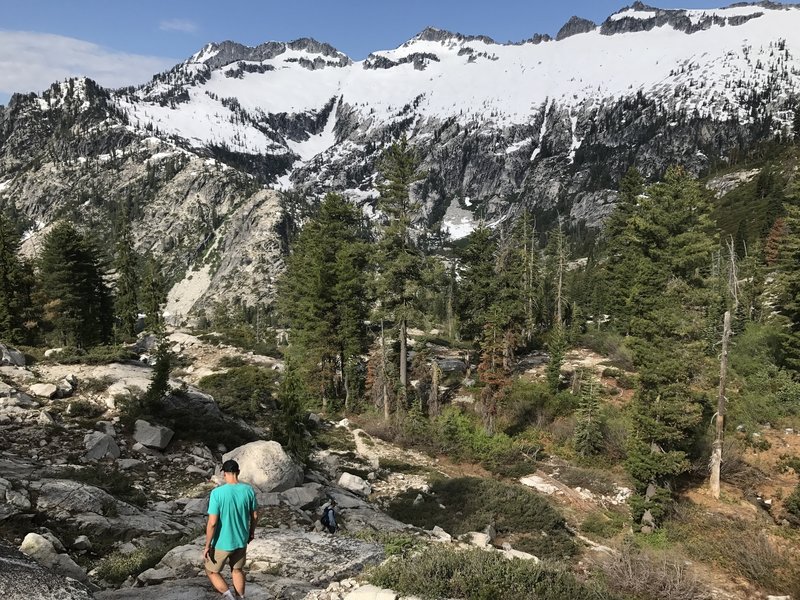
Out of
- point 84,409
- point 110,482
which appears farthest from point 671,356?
point 84,409

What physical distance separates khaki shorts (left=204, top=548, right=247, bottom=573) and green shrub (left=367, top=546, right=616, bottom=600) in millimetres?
2446

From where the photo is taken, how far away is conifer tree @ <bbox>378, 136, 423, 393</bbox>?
28.1 m

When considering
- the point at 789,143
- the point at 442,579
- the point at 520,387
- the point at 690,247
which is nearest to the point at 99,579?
the point at 442,579

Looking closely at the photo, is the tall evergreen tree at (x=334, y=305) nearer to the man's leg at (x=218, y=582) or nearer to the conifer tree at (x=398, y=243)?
the conifer tree at (x=398, y=243)

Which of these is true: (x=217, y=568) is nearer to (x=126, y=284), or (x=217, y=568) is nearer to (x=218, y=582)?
(x=218, y=582)

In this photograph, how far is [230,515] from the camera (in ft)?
22.5

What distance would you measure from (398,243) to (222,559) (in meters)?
22.9

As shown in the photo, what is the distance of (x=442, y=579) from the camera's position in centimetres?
775

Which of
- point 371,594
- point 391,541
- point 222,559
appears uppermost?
point 222,559

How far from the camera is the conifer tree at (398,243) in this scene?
2814 cm

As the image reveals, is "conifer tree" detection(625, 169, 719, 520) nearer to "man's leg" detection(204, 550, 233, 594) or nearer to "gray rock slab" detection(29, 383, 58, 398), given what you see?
"man's leg" detection(204, 550, 233, 594)

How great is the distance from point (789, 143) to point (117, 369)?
7961 inches

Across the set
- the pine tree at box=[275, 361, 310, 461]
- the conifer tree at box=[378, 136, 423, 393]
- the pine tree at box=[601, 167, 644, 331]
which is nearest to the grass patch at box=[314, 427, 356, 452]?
the pine tree at box=[275, 361, 310, 461]

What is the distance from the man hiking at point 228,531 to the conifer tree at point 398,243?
2117cm
